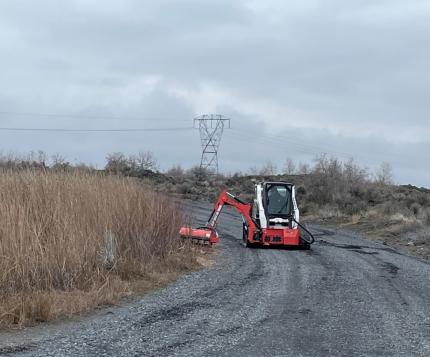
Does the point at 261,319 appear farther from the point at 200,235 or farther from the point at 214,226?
the point at 214,226

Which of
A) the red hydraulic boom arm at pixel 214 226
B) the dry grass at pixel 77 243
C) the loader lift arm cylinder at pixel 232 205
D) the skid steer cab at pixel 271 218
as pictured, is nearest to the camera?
the dry grass at pixel 77 243

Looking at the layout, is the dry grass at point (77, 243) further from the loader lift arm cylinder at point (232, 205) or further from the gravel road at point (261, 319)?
the loader lift arm cylinder at point (232, 205)

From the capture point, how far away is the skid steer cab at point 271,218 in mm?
23703

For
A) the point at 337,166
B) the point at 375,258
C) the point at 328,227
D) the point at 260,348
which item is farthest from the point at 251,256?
the point at 337,166

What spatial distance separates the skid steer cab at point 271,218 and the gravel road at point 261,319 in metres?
5.87

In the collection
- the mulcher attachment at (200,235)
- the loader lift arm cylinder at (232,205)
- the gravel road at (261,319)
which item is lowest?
the gravel road at (261,319)

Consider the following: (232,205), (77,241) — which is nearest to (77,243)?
(77,241)

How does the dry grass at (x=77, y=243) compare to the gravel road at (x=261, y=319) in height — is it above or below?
above

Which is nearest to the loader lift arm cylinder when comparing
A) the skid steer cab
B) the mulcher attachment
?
the skid steer cab

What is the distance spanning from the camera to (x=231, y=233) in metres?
29.9

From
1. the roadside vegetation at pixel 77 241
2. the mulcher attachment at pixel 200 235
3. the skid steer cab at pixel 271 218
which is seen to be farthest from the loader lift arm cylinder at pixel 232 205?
the roadside vegetation at pixel 77 241

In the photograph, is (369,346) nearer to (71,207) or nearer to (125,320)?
(125,320)

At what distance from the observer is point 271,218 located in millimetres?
24062

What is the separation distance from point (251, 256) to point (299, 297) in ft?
25.8
